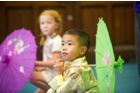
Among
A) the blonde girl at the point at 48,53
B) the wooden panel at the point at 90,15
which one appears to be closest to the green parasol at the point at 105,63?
the blonde girl at the point at 48,53

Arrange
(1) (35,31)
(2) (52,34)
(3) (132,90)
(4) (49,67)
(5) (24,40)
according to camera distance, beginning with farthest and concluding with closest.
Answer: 1. (1) (35,31)
2. (3) (132,90)
3. (2) (52,34)
4. (4) (49,67)
5. (5) (24,40)

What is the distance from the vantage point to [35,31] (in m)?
3.51

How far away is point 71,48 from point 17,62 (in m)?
0.24

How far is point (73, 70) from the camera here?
1170 mm

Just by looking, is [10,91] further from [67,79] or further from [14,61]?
[67,79]

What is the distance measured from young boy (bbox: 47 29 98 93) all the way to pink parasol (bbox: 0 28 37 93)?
0.11 meters

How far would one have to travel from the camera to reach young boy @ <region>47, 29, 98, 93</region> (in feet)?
3.79

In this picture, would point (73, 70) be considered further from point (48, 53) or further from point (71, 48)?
point (48, 53)

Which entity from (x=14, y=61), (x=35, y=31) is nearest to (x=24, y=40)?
(x=14, y=61)

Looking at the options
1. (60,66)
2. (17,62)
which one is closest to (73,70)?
(60,66)

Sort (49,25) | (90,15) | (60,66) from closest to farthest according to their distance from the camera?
(60,66), (49,25), (90,15)

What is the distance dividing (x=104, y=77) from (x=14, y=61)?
0.39 meters

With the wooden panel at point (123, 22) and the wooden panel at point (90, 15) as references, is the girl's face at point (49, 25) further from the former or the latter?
the wooden panel at point (123, 22)

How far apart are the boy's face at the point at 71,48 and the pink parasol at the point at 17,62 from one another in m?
0.13
